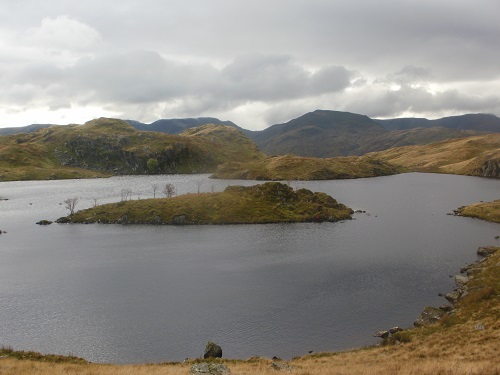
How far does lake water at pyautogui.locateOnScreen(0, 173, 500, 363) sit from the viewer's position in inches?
2224

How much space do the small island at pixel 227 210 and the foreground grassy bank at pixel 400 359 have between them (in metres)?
96.4

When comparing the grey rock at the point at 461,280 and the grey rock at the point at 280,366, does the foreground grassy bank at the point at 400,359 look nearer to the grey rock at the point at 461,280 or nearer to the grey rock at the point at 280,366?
the grey rock at the point at 280,366

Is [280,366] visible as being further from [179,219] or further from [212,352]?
[179,219]

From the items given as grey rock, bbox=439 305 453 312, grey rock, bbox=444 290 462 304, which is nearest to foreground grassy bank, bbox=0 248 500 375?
grey rock, bbox=439 305 453 312

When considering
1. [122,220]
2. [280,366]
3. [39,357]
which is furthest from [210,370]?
[122,220]

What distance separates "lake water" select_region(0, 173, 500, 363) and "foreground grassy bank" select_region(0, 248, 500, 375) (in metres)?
5.67

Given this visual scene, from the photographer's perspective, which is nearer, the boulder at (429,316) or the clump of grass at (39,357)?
the clump of grass at (39,357)

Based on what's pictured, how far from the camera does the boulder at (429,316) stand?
58.0 m

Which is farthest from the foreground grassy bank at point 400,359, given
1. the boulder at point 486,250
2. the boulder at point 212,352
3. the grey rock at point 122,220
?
the grey rock at point 122,220

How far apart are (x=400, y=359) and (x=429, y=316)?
819 inches

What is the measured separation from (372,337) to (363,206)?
5189 inches

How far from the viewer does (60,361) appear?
155 ft

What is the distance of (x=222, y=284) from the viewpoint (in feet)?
259

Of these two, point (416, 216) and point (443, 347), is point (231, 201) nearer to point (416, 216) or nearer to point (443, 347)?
point (416, 216)
